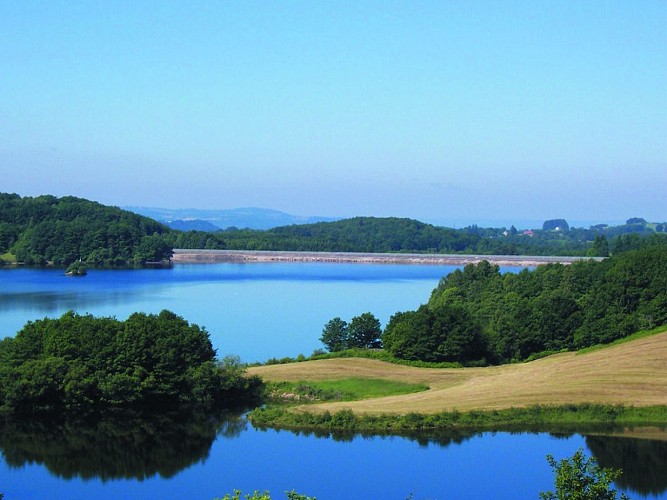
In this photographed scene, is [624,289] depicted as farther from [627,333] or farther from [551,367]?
[551,367]

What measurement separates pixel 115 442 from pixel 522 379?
13.9 metres

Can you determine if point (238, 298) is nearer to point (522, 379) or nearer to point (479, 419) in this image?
point (522, 379)

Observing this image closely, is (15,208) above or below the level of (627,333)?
above

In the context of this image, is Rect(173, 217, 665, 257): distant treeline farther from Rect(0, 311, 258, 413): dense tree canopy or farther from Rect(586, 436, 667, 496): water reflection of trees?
Rect(586, 436, 667, 496): water reflection of trees

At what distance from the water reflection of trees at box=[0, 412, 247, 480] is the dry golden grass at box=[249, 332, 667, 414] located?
13.0 feet

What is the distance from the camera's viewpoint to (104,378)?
29297 mm

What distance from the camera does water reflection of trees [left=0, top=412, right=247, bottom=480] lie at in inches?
972

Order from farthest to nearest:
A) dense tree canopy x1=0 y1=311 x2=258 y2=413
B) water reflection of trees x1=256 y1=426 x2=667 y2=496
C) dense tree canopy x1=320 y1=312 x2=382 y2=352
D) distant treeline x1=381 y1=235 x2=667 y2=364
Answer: dense tree canopy x1=320 y1=312 x2=382 y2=352, distant treeline x1=381 y1=235 x2=667 y2=364, dense tree canopy x1=0 y1=311 x2=258 y2=413, water reflection of trees x1=256 y1=426 x2=667 y2=496

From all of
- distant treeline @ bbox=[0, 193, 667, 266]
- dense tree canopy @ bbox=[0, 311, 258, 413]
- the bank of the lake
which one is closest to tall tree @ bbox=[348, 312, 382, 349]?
the bank of the lake

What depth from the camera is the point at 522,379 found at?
32688 millimetres

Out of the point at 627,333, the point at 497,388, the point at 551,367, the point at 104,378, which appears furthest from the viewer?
the point at 627,333

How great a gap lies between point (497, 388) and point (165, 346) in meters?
10.8

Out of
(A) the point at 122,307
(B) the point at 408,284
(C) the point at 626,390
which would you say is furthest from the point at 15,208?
(C) the point at 626,390

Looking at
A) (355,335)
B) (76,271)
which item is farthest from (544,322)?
(76,271)
